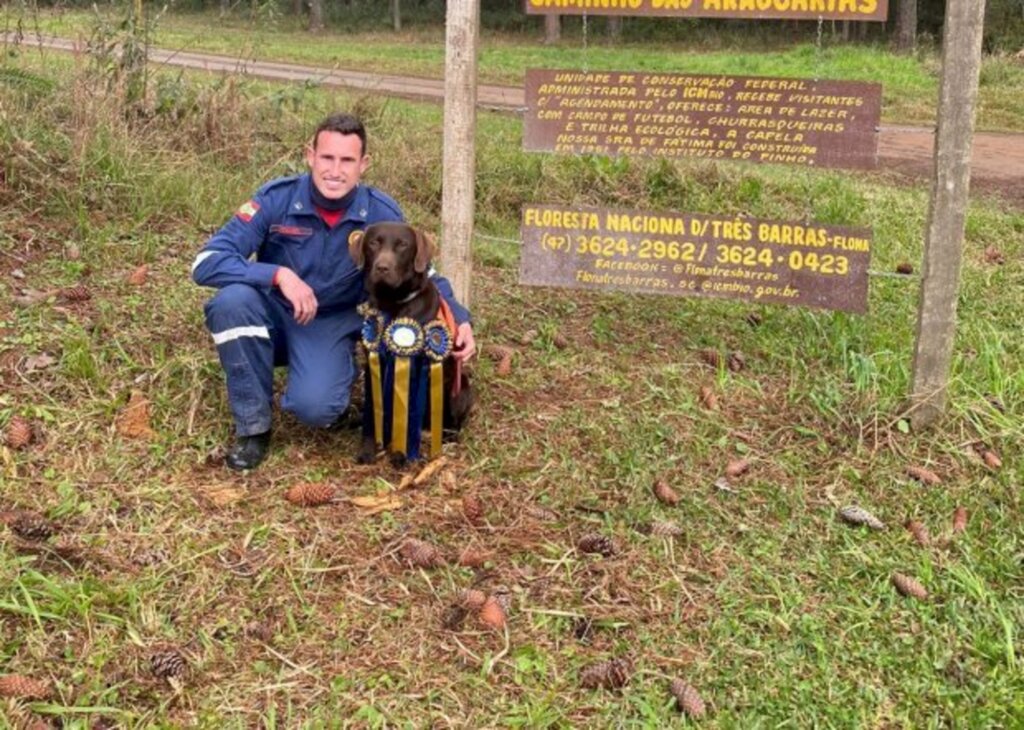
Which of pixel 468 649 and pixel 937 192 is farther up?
pixel 937 192

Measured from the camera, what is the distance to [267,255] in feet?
12.9

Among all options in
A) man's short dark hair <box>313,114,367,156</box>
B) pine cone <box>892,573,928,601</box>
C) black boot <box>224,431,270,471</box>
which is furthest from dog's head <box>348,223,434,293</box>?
pine cone <box>892,573,928,601</box>

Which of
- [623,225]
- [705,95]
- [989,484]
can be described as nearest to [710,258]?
[623,225]

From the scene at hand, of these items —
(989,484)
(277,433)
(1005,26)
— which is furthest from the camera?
(1005,26)

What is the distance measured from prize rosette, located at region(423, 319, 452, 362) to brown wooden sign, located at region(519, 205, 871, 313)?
3.66ft

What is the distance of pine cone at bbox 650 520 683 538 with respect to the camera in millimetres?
3393

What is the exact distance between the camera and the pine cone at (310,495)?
344 cm

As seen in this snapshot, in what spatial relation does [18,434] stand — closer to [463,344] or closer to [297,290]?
[297,290]

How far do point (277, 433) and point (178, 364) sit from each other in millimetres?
553

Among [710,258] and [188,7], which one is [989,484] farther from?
[188,7]

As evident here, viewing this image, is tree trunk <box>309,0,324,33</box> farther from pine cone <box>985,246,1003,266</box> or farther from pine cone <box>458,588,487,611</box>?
pine cone <box>458,588,487,611</box>

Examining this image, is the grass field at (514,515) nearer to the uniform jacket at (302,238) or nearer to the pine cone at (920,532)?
the pine cone at (920,532)

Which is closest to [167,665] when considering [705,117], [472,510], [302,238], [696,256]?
[472,510]

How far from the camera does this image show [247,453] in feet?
12.1
